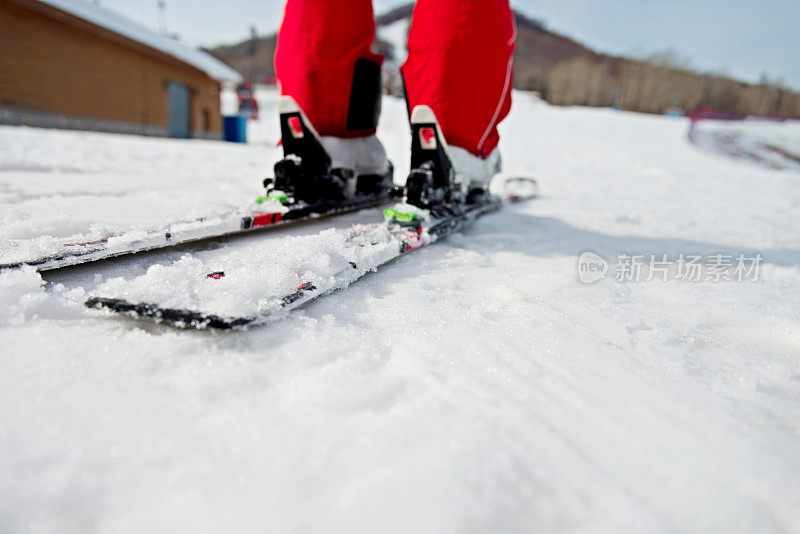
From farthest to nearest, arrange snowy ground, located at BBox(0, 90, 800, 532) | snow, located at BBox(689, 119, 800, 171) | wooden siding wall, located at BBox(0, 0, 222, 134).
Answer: snow, located at BBox(689, 119, 800, 171), wooden siding wall, located at BBox(0, 0, 222, 134), snowy ground, located at BBox(0, 90, 800, 532)

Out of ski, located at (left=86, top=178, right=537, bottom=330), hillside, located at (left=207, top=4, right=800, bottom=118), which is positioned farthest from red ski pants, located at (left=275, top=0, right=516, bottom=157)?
hillside, located at (left=207, top=4, right=800, bottom=118)

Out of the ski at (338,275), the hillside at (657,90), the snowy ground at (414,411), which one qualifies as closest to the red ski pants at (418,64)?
the ski at (338,275)

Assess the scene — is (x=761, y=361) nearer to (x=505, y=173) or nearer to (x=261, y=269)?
(x=261, y=269)

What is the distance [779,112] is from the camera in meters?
32.6

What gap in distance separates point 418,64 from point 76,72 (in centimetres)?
1123

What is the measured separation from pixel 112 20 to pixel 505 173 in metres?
10.2

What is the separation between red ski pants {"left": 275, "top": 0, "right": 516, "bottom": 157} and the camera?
1.75 metres

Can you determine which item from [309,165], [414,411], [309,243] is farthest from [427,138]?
[414,411]

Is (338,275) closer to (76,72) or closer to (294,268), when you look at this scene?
(294,268)

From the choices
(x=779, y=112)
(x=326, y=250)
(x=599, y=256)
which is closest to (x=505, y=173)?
(x=599, y=256)

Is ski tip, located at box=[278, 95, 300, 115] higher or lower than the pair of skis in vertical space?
higher

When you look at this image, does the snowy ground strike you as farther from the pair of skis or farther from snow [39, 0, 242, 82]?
snow [39, 0, 242, 82]

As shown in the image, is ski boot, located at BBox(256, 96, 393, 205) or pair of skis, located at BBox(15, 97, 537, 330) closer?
pair of skis, located at BBox(15, 97, 537, 330)

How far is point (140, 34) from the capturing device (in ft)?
35.4
